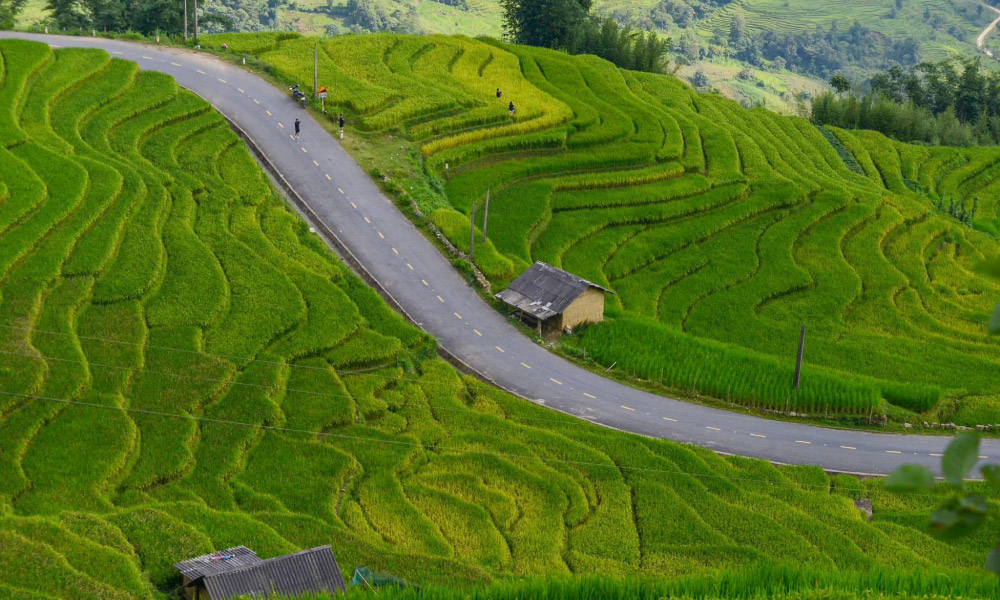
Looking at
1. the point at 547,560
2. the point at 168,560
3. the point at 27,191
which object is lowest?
the point at 547,560

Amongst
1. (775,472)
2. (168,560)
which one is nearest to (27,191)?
(168,560)

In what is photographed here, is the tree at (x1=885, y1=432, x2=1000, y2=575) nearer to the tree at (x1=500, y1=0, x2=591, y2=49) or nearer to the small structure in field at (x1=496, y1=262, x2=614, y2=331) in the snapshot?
the small structure in field at (x1=496, y1=262, x2=614, y2=331)

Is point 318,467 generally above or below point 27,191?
below

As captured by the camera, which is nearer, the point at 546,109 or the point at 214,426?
the point at 214,426

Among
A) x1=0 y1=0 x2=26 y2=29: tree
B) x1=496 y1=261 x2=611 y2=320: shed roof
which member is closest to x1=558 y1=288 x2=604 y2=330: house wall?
x1=496 y1=261 x2=611 y2=320: shed roof

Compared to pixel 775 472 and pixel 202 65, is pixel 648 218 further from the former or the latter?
pixel 202 65

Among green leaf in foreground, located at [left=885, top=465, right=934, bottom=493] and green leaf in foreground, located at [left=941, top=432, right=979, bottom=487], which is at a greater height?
green leaf in foreground, located at [left=941, top=432, right=979, bottom=487]
